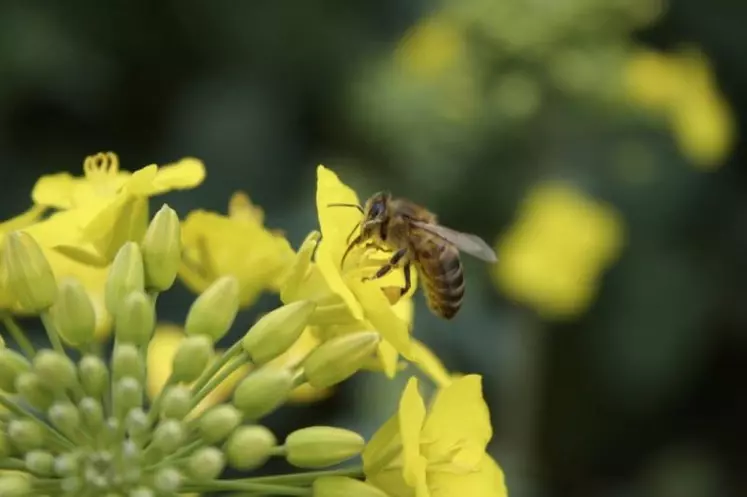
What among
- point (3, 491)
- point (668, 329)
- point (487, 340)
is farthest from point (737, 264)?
point (3, 491)

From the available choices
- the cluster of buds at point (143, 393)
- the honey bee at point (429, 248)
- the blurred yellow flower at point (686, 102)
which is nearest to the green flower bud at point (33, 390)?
the cluster of buds at point (143, 393)

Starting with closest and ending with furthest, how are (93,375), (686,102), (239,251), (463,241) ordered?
(93,375), (239,251), (463,241), (686,102)

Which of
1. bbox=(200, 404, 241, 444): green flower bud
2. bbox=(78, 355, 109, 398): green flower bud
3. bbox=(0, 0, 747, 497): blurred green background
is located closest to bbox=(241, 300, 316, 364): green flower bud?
bbox=(200, 404, 241, 444): green flower bud

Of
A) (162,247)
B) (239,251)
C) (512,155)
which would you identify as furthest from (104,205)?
(512,155)

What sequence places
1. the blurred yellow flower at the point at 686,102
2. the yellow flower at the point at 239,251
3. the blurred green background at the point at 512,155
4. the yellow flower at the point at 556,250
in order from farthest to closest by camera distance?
the blurred yellow flower at the point at 686,102 → the yellow flower at the point at 556,250 → the blurred green background at the point at 512,155 → the yellow flower at the point at 239,251

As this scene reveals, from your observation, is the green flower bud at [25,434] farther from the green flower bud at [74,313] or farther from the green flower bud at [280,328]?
the green flower bud at [280,328]

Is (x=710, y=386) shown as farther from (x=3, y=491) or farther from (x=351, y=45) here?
(x=3, y=491)

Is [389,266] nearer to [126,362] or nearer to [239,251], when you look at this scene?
[239,251]
